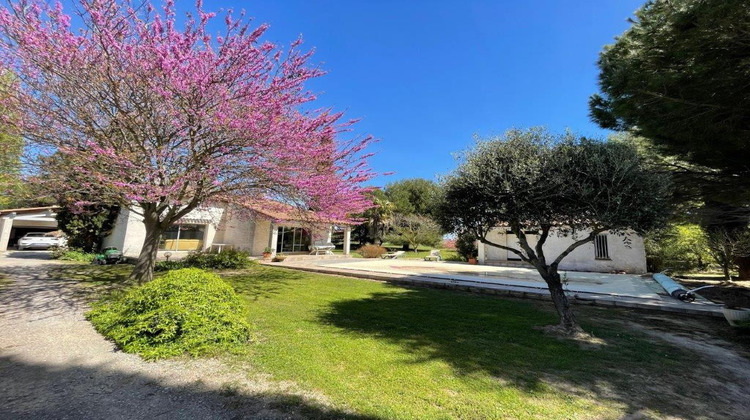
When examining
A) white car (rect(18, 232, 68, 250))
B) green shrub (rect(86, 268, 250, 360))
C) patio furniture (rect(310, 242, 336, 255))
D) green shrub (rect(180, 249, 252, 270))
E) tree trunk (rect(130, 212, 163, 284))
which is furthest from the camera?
patio furniture (rect(310, 242, 336, 255))

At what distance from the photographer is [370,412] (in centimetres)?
312

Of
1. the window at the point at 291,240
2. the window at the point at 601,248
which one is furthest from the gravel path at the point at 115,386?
the window at the point at 601,248

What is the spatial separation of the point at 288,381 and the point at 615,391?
163 inches

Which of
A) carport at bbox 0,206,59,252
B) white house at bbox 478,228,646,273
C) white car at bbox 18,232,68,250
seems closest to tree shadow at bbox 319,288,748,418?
white house at bbox 478,228,646,273

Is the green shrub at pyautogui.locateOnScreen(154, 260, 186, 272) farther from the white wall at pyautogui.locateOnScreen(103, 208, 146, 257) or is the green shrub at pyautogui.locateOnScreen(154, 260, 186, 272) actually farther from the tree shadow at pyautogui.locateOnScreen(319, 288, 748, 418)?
the tree shadow at pyautogui.locateOnScreen(319, 288, 748, 418)

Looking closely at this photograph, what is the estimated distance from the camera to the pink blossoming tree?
21.8 feet

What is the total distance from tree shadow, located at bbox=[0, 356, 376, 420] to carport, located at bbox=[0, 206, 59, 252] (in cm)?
2204

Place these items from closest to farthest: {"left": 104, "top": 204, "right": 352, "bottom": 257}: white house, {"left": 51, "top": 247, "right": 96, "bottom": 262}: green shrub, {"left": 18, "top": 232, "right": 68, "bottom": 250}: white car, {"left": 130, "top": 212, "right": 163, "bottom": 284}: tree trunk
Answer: {"left": 130, "top": 212, "right": 163, "bottom": 284}: tree trunk → {"left": 51, "top": 247, "right": 96, "bottom": 262}: green shrub → {"left": 104, "top": 204, "right": 352, "bottom": 257}: white house → {"left": 18, "top": 232, "right": 68, "bottom": 250}: white car

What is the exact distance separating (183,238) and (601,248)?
30639 millimetres

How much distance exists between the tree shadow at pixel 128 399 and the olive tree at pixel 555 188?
15.4 feet

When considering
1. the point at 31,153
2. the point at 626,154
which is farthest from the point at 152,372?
the point at 626,154

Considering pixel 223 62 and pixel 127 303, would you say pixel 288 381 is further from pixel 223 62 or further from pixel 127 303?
pixel 223 62

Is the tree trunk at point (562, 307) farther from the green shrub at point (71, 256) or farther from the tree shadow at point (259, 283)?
the green shrub at point (71, 256)

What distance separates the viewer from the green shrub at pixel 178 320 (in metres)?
4.53
